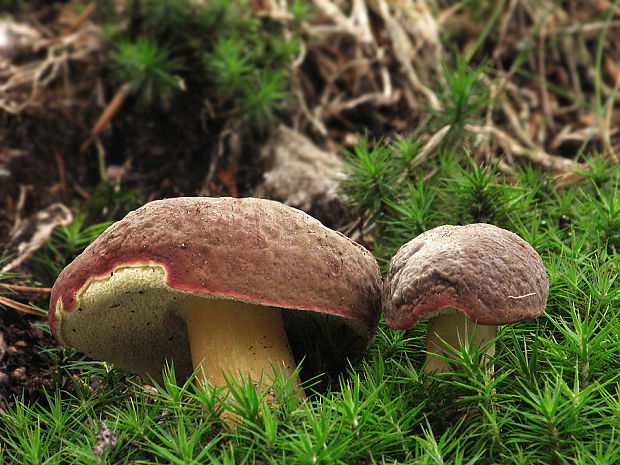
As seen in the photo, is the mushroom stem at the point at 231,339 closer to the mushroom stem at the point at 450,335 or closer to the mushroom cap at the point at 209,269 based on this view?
the mushroom cap at the point at 209,269

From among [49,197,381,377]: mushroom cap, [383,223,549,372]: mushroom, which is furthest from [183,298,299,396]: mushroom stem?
[383,223,549,372]: mushroom

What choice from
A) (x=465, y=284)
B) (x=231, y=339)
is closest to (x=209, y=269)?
(x=231, y=339)

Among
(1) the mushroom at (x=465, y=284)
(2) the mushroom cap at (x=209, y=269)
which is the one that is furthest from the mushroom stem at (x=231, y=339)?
(1) the mushroom at (x=465, y=284)

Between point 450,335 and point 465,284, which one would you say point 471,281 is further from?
point 450,335

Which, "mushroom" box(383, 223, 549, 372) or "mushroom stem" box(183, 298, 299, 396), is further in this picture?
"mushroom stem" box(183, 298, 299, 396)

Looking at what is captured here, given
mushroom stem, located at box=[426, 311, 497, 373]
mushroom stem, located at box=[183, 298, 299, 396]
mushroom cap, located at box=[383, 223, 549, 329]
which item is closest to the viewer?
mushroom cap, located at box=[383, 223, 549, 329]

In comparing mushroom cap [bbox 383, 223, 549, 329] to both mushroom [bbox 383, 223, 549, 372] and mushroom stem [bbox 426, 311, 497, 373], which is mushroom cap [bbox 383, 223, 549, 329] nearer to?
mushroom [bbox 383, 223, 549, 372]

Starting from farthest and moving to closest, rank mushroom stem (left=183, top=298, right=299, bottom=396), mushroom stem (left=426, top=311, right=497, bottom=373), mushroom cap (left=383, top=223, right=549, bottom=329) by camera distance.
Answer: mushroom stem (left=183, top=298, right=299, bottom=396), mushroom stem (left=426, top=311, right=497, bottom=373), mushroom cap (left=383, top=223, right=549, bottom=329)

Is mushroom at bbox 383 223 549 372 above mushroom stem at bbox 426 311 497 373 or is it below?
Answer: above
